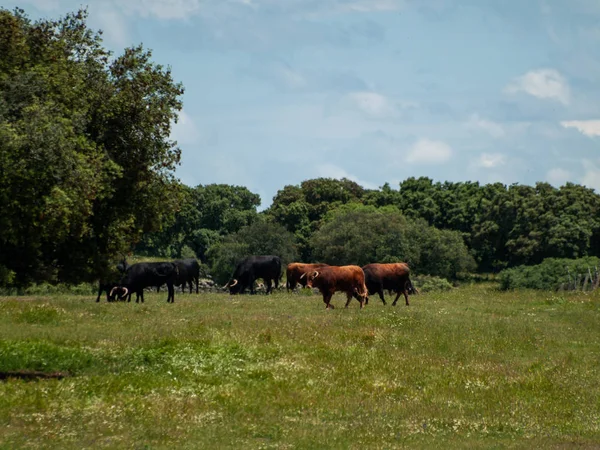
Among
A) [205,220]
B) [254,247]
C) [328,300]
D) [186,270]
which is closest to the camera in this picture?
[328,300]

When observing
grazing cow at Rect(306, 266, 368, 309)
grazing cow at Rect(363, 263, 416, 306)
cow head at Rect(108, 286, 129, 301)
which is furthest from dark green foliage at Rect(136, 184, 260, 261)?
grazing cow at Rect(306, 266, 368, 309)

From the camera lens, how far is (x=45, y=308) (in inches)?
1265

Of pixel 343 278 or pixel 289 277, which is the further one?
pixel 289 277

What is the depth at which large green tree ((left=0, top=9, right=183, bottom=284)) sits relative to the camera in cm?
2241

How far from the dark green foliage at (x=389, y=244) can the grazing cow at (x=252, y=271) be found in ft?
70.6

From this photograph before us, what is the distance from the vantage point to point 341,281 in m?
38.2

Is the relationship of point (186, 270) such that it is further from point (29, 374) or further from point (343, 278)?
point (29, 374)

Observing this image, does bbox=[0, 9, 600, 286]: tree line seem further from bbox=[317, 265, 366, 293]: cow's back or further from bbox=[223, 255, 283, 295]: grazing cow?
bbox=[223, 255, 283, 295]: grazing cow

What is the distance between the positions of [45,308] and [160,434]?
16064mm

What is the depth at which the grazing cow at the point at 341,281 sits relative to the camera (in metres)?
38.1

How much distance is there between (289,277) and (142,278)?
15.4 meters

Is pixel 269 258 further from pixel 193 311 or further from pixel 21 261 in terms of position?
pixel 21 261

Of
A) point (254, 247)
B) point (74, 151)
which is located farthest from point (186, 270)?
point (74, 151)

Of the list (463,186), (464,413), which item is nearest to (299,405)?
(464,413)
